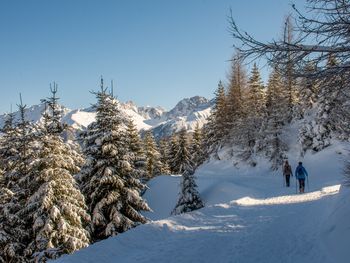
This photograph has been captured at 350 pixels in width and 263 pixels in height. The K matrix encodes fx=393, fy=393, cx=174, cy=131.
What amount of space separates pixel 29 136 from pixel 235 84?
39.5m

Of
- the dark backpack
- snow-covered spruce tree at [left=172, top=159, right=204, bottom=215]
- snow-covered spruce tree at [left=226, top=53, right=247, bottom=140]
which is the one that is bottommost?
snow-covered spruce tree at [left=172, top=159, right=204, bottom=215]

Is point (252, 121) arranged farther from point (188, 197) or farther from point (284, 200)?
point (284, 200)

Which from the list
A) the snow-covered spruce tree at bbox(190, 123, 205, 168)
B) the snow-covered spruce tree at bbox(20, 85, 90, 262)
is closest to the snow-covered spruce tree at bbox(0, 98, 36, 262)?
the snow-covered spruce tree at bbox(20, 85, 90, 262)

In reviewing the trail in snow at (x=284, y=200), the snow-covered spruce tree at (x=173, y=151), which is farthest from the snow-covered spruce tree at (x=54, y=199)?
the snow-covered spruce tree at (x=173, y=151)

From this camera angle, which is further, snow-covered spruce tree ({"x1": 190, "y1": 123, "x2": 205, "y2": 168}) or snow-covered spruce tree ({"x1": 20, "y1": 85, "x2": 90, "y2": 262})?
snow-covered spruce tree ({"x1": 190, "y1": 123, "x2": 205, "y2": 168})

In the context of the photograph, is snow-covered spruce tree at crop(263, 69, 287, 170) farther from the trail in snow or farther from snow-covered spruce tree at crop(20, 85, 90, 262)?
snow-covered spruce tree at crop(20, 85, 90, 262)

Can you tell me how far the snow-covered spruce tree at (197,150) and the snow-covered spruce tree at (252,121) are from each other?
12.1 m

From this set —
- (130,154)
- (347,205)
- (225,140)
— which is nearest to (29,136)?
(130,154)

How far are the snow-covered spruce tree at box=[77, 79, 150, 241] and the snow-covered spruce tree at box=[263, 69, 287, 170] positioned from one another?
76.0 feet

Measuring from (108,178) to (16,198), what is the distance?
469cm

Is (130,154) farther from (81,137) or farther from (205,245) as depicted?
(205,245)

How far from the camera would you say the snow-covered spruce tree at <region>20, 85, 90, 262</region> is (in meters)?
17.9

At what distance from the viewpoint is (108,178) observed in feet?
69.6

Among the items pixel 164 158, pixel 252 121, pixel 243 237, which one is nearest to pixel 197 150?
pixel 164 158
